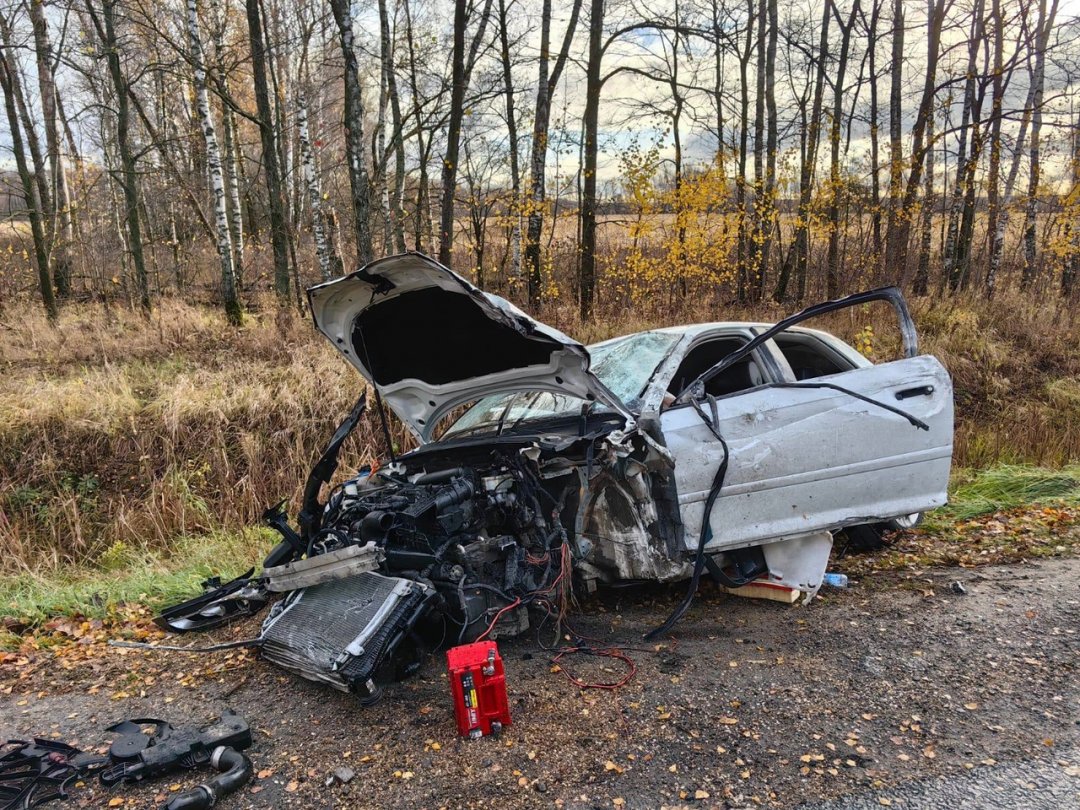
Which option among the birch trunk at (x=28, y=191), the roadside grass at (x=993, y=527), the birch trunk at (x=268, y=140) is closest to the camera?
the roadside grass at (x=993, y=527)

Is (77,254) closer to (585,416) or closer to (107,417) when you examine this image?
(107,417)

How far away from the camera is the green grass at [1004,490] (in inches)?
243

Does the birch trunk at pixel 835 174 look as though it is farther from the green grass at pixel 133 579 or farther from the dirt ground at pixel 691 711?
the green grass at pixel 133 579

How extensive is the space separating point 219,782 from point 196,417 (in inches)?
245

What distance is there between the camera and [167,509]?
7047 mm

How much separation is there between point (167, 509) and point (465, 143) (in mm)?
13686

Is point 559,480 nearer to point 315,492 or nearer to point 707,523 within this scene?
point 707,523

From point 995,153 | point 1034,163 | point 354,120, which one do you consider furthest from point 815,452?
point 1034,163

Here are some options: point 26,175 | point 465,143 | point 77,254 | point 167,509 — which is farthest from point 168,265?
point 167,509

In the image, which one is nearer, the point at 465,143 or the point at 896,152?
the point at 896,152

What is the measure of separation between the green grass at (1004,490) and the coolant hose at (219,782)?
5444 mm

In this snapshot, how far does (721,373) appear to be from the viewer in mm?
4852

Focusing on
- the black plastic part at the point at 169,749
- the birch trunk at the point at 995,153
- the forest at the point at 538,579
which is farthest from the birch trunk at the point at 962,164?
the black plastic part at the point at 169,749

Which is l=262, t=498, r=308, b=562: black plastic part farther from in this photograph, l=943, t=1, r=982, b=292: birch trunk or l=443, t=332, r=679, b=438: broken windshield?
l=943, t=1, r=982, b=292: birch trunk
